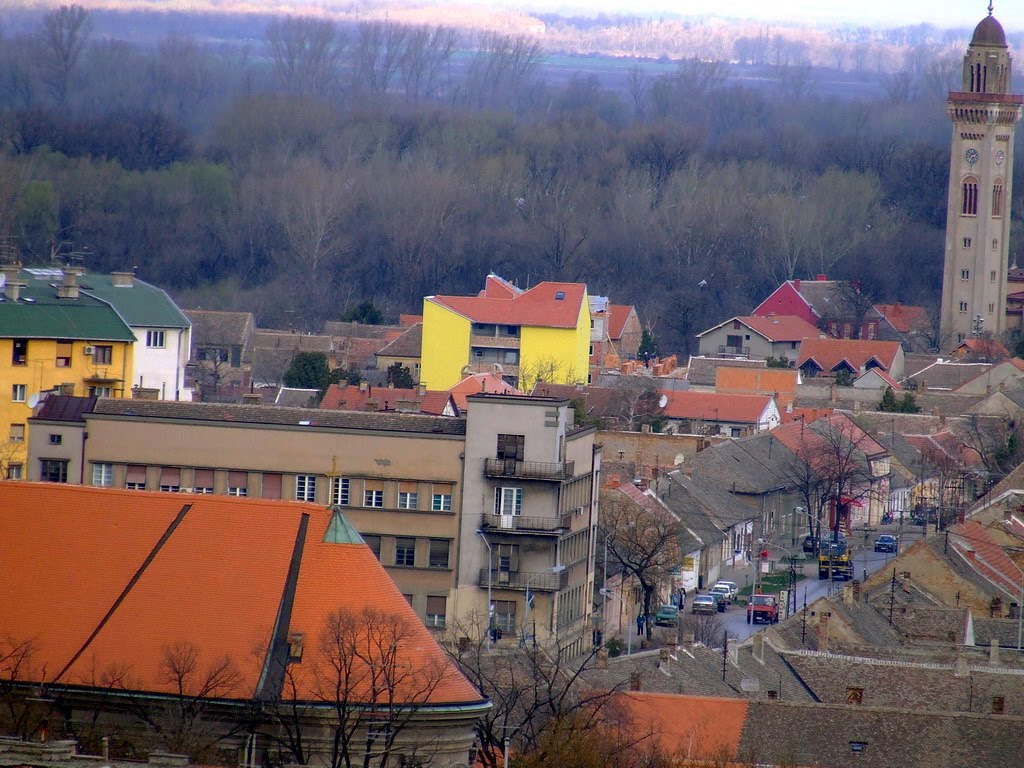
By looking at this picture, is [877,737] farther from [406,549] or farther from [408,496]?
[408,496]

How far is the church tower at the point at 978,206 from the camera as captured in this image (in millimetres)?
86875

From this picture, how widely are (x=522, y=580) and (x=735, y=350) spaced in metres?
46.7

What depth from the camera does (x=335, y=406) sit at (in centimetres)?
5216

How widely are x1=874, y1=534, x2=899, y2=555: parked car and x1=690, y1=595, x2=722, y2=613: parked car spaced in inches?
312

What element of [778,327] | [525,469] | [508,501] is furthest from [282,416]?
[778,327]

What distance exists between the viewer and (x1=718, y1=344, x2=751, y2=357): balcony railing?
80.7m

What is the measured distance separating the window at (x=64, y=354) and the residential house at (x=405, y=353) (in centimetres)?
2305

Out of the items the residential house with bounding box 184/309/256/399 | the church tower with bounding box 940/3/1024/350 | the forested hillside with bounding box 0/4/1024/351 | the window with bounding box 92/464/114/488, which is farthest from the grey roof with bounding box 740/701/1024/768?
the church tower with bounding box 940/3/1024/350

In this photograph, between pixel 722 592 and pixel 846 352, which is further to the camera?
pixel 846 352

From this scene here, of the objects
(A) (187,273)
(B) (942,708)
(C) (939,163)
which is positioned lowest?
(B) (942,708)

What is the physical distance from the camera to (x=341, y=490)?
35.8 meters

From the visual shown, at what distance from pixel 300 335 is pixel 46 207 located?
75.2ft

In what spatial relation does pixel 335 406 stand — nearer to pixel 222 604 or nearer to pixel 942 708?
pixel 942 708

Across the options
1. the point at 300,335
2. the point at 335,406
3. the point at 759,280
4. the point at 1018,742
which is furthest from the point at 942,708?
the point at 759,280
